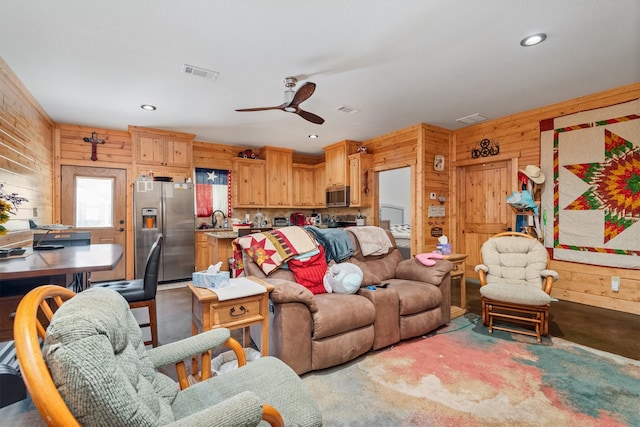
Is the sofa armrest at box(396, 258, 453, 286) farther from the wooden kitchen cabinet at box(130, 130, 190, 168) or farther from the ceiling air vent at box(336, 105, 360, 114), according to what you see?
the wooden kitchen cabinet at box(130, 130, 190, 168)

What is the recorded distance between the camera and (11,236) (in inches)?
116

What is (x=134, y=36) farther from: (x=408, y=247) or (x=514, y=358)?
(x=408, y=247)

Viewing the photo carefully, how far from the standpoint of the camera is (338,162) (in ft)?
20.6

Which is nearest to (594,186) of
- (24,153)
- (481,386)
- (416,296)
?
(416,296)

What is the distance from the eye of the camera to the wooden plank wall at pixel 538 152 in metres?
3.47

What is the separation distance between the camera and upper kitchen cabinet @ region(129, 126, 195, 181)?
16.5 feet

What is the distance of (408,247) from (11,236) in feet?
17.5

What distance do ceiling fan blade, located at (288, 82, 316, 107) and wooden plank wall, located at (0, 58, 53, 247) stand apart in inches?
109

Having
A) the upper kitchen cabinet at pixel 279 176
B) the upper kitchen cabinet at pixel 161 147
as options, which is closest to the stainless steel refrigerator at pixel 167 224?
the upper kitchen cabinet at pixel 161 147

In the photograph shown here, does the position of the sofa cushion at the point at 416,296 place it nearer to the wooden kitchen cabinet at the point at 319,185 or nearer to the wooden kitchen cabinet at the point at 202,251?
the wooden kitchen cabinet at the point at 202,251

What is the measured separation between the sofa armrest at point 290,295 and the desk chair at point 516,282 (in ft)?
6.30

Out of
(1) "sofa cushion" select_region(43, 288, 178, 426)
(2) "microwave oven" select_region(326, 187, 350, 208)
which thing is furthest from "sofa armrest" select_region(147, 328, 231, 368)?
(2) "microwave oven" select_region(326, 187, 350, 208)

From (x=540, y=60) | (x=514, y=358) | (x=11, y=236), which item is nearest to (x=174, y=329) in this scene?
(x=11, y=236)

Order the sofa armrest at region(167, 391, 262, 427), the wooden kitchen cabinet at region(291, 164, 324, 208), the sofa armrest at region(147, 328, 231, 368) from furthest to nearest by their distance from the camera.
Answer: the wooden kitchen cabinet at region(291, 164, 324, 208), the sofa armrest at region(147, 328, 231, 368), the sofa armrest at region(167, 391, 262, 427)
